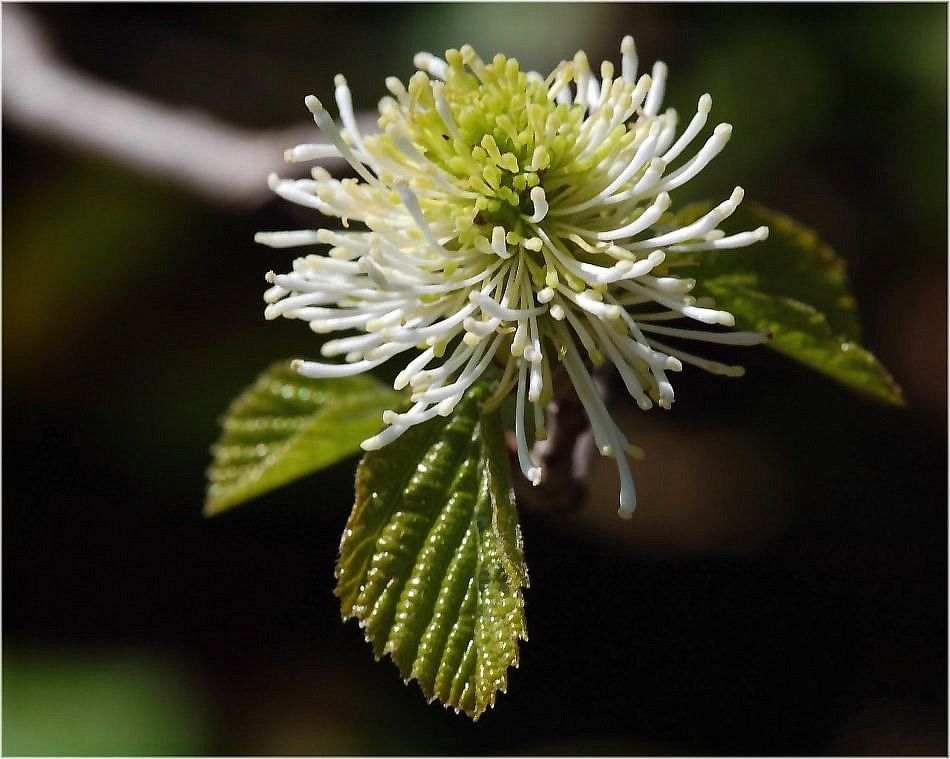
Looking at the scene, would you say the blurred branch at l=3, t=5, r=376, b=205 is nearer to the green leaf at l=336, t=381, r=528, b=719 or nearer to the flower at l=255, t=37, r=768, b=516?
the flower at l=255, t=37, r=768, b=516

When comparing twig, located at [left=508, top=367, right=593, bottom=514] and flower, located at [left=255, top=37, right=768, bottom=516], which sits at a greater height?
flower, located at [left=255, top=37, right=768, bottom=516]

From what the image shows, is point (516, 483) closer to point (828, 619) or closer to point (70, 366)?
point (828, 619)

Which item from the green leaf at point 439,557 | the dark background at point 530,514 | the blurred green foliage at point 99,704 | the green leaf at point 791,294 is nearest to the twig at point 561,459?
the green leaf at point 439,557

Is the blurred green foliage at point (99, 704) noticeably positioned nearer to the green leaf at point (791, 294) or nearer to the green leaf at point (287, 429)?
the green leaf at point (287, 429)

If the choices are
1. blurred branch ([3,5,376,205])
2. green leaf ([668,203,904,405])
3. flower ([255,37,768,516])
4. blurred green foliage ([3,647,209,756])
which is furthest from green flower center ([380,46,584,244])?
blurred green foliage ([3,647,209,756])

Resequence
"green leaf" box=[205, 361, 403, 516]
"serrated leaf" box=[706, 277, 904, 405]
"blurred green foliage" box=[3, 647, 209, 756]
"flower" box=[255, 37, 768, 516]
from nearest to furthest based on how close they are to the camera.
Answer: "flower" box=[255, 37, 768, 516] < "serrated leaf" box=[706, 277, 904, 405] < "green leaf" box=[205, 361, 403, 516] < "blurred green foliage" box=[3, 647, 209, 756]

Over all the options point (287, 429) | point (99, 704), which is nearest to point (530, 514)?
point (287, 429)

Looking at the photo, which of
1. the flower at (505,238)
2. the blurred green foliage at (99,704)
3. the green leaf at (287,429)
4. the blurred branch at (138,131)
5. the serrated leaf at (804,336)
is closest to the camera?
the flower at (505,238)
